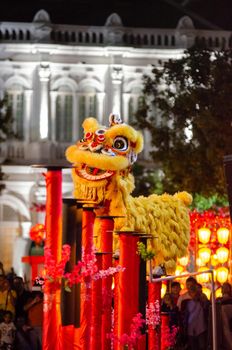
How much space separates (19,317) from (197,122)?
13.0m

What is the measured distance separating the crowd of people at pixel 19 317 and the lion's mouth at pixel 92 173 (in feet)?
5.39

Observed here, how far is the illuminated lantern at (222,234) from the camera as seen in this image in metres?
21.3

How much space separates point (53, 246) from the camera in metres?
10.3

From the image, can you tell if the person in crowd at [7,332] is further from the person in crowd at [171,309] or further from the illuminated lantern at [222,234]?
the illuminated lantern at [222,234]

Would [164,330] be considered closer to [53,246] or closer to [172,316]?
[172,316]

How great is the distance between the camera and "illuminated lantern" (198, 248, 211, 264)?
2122 centimetres

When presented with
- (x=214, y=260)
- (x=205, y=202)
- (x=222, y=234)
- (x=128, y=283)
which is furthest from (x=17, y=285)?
(x=205, y=202)

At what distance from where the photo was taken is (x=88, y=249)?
1134 cm

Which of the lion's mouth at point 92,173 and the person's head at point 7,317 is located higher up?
the lion's mouth at point 92,173

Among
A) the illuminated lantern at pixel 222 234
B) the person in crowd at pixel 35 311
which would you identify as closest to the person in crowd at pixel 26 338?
the person in crowd at pixel 35 311

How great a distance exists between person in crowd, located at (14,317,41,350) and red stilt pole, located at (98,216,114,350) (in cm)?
81

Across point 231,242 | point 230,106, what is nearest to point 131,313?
point 231,242

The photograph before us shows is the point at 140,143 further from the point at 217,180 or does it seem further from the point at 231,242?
the point at 217,180

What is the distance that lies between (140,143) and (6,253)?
21.1 metres
